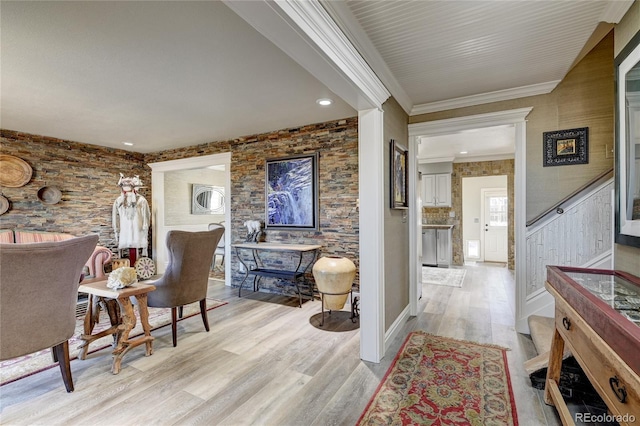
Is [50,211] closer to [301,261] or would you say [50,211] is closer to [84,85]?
[84,85]

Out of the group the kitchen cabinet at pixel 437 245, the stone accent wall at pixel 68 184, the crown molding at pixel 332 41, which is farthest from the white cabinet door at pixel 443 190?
the stone accent wall at pixel 68 184

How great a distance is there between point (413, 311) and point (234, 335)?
2.09 meters

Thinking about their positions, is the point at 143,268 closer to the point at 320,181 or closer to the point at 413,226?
the point at 320,181

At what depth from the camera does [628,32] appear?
155cm

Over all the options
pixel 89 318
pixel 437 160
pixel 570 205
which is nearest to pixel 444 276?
pixel 437 160

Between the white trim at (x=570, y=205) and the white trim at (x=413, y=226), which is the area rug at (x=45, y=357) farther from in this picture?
the white trim at (x=570, y=205)

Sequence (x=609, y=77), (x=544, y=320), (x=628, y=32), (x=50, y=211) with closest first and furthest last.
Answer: (x=628, y=32)
(x=609, y=77)
(x=544, y=320)
(x=50, y=211)

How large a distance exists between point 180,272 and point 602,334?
9.55 ft

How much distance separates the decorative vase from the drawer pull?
2.26 m

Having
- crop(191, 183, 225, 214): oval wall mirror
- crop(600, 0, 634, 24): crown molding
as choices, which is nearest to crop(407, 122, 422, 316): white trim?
crop(600, 0, 634, 24): crown molding

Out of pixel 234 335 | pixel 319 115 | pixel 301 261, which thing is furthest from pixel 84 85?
pixel 301 261

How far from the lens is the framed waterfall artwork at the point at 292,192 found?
4145 mm

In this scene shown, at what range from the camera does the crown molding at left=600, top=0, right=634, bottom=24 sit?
1.54m

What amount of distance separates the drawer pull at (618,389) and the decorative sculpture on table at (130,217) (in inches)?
238
